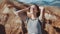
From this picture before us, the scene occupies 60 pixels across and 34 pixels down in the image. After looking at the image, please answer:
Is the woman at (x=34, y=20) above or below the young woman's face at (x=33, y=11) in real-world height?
below

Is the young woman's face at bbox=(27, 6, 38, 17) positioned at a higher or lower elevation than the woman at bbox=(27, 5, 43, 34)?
higher

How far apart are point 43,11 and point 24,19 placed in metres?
0.23

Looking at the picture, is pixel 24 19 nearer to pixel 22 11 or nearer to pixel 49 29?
pixel 22 11

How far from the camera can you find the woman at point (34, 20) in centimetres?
210

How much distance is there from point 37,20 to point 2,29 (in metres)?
0.43

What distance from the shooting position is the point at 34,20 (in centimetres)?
211

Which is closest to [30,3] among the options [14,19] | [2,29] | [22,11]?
[22,11]

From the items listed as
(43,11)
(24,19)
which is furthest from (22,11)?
(43,11)

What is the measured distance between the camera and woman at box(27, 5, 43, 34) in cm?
210

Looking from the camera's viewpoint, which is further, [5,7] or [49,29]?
[5,7]

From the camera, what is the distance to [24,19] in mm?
2154

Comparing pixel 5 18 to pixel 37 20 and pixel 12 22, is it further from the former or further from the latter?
pixel 37 20

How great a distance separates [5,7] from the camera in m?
2.22

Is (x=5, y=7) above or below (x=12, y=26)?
above
